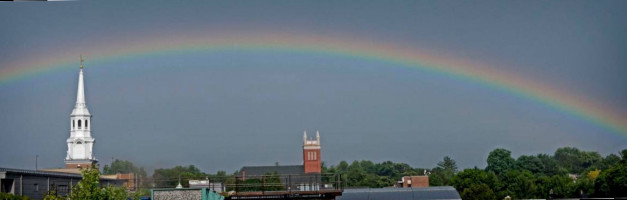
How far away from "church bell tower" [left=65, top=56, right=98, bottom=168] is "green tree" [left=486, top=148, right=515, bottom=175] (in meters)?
76.7

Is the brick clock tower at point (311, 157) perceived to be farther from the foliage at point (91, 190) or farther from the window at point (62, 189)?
the foliage at point (91, 190)

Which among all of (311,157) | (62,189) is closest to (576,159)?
(311,157)

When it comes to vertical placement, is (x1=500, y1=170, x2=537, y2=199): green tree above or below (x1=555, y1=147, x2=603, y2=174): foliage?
below

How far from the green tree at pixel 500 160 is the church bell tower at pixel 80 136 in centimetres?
7671

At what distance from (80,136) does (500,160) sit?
79.6 meters

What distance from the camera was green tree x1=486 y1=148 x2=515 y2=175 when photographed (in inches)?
5586

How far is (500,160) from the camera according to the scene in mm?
143000

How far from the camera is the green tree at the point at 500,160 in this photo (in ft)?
465

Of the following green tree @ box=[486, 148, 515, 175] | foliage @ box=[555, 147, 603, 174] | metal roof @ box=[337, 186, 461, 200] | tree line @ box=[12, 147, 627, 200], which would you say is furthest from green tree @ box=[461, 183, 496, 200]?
foliage @ box=[555, 147, 603, 174]

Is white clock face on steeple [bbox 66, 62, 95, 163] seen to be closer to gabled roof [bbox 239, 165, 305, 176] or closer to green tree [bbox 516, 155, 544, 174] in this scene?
gabled roof [bbox 239, 165, 305, 176]

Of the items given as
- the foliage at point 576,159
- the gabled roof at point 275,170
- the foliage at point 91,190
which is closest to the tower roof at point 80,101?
the foliage at point 91,190

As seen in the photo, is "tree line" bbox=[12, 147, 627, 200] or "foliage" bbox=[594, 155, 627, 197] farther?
"foliage" bbox=[594, 155, 627, 197]

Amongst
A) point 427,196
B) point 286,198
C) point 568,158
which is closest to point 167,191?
point 286,198

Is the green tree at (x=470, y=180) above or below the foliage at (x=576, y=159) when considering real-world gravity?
below
